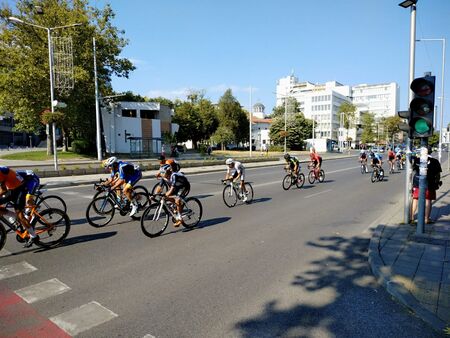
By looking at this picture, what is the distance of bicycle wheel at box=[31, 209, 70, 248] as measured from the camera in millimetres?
6016

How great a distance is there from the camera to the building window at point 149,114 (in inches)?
1871

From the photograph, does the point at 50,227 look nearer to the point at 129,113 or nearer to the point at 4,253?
the point at 4,253

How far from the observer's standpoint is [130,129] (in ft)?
142

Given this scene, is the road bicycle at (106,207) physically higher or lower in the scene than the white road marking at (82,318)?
higher

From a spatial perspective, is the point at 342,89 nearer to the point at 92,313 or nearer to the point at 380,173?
the point at 380,173

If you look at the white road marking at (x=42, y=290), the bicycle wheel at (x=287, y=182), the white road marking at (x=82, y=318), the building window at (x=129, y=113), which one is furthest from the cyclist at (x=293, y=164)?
the building window at (x=129, y=113)

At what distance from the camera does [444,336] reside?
3.20m

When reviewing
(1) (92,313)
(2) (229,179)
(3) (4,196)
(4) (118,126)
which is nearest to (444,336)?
(1) (92,313)

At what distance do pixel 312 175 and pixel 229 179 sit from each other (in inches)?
302

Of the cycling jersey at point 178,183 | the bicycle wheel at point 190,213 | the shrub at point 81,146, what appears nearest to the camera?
the cycling jersey at point 178,183

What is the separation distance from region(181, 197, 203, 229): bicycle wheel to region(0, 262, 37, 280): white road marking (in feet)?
10.4

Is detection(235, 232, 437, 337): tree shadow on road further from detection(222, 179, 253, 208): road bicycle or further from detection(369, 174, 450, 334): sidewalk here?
detection(222, 179, 253, 208): road bicycle

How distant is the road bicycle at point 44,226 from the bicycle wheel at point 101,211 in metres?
1.29

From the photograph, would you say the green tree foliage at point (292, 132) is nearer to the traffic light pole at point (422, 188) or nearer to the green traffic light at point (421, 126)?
the traffic light pole at point (422, 188)
